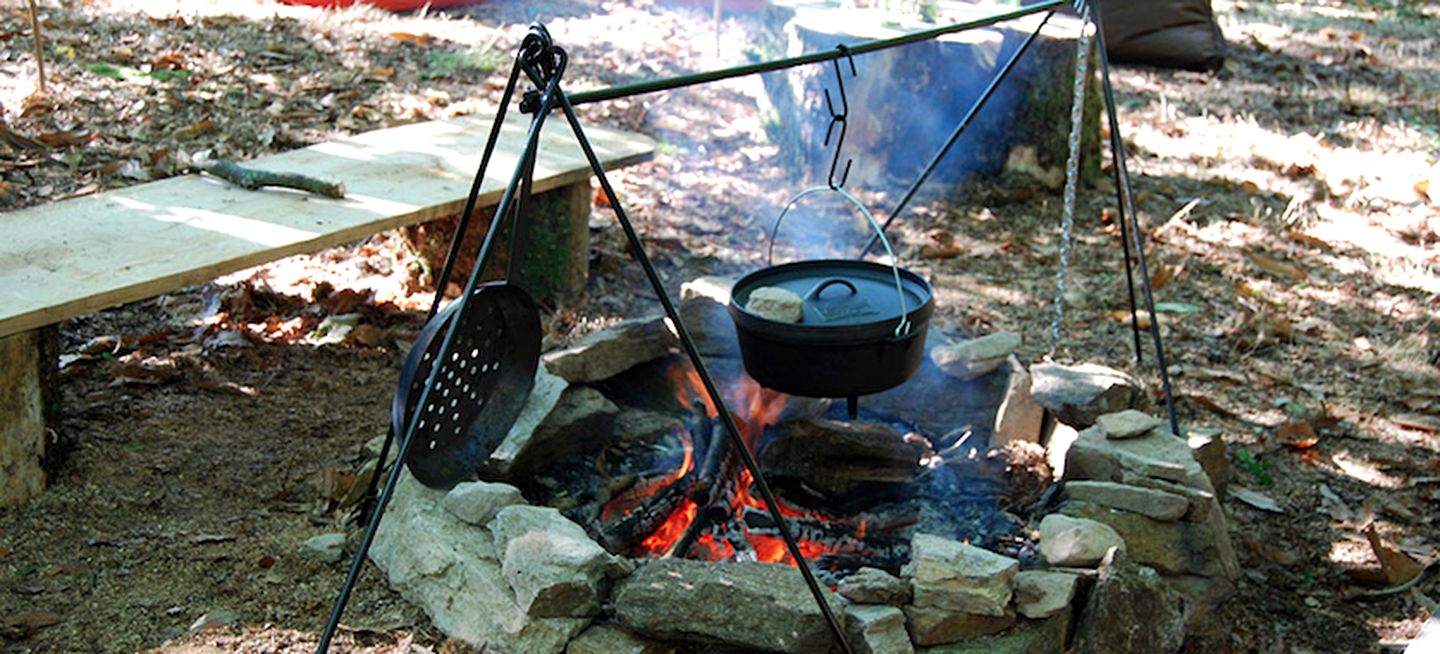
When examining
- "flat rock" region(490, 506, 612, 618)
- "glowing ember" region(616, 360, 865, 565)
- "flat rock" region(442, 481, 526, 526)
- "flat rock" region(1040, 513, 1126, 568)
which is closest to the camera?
"flat rock" region(490, 506, 612, 618)

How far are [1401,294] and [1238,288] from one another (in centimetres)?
69

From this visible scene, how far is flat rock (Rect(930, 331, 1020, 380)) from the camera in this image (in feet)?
12.8

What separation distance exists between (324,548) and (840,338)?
1.42 m

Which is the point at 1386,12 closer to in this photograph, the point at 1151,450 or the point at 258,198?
the point at 1151,450

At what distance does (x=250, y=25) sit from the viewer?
285 inches

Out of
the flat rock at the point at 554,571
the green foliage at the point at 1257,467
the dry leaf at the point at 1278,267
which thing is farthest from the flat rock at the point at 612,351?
the dry leaf at the point at 1278,267

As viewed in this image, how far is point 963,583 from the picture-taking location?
2801 millimetres

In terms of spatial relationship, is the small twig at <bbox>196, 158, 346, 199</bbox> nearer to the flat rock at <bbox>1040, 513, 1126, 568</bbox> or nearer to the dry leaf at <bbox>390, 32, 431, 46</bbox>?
the flat rock at <bbox>1040, 513, 1126, 568</bbox>

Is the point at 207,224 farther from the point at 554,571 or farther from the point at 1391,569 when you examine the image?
the point at 1391,569

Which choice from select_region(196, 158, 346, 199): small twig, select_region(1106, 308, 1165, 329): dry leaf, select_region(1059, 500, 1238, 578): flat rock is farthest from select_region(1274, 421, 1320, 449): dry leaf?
select_region(196, 158, 346, 199): small twig

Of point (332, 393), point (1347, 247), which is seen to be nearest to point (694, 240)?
point (332, 393)

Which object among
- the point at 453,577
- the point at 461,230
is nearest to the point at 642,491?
the point at 453,577

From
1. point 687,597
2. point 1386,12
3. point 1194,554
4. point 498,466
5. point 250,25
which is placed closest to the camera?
point 687,597

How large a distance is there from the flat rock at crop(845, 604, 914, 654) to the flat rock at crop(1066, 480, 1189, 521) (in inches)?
30.5
